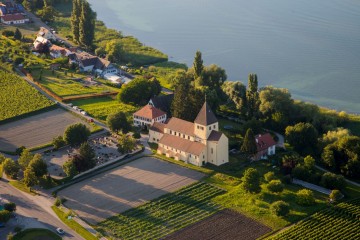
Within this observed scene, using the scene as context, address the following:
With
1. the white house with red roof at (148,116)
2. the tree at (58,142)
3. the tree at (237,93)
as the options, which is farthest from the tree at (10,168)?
the tree at (237,93)

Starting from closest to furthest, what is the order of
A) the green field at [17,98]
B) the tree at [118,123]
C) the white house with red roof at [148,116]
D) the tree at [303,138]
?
the tree at [303,138]
the tree at [118,123]
the white house with red roof at [148,116]
the green field at [17,98]

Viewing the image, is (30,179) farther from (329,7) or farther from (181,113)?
(329,7)

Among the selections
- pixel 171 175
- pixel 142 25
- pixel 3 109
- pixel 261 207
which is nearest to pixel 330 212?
pixel 261 207

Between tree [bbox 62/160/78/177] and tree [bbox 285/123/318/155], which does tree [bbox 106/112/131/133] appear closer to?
tree [bbox 62/160/78/177]

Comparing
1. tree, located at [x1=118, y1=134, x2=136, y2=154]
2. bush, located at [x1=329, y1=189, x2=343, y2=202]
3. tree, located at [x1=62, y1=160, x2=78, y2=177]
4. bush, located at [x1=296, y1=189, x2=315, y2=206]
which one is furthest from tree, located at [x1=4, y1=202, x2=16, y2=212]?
bush, located at [x1=329, y1=189, x2=343, y2=202]

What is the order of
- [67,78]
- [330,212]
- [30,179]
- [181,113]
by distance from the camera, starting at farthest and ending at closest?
1. [67,78]
2. [181,113]
3. [30,179]
4. [330,212]

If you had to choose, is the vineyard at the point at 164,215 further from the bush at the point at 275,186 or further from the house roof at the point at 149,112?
the house roof at the point at 149,112
